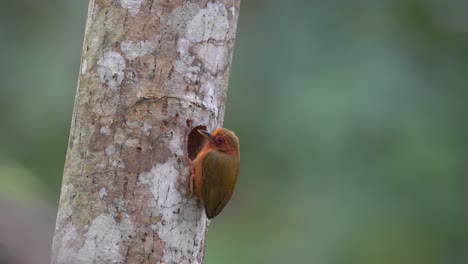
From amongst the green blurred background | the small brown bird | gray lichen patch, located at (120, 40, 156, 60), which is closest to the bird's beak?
the small brown bird

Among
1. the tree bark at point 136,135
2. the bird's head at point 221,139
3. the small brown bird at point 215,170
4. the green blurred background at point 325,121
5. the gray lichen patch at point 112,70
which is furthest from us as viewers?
the green blurred background at point 325,121

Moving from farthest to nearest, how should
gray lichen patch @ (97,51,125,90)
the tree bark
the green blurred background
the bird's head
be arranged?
the green blurred background, the bird's head, gray lichen patch @ (97,51,125,90), the tree bark

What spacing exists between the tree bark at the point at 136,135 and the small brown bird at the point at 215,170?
0.23 ft

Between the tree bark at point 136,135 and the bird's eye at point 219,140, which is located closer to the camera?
the tree bark at point 136,135

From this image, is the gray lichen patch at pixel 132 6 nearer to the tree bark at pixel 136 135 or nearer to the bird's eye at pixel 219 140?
the tree bark at pixel 136 135

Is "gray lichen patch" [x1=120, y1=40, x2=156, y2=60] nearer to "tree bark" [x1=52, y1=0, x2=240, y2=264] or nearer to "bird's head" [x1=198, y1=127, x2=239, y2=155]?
"tree bark" [x1=52, y1=0, x2=240, y2=264]

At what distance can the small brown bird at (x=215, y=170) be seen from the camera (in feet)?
14.1

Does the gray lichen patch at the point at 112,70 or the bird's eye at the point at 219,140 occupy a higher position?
the gray lichen patch at the point at 112,70

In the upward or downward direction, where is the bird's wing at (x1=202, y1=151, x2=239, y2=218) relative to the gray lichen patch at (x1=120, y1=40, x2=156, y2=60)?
downward

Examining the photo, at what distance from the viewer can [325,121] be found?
9383 mm

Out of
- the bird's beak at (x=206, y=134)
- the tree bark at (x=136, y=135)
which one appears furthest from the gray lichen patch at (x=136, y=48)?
the bird's beak at (x=206, y=134)

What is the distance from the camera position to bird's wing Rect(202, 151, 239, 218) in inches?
169

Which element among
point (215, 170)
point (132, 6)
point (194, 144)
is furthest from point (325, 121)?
point (132, 6)

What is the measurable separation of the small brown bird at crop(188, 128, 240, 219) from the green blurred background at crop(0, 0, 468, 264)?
446 cm
